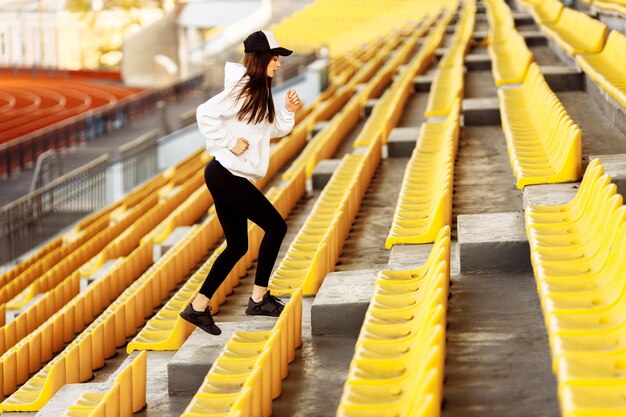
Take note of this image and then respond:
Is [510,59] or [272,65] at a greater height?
[272,65]

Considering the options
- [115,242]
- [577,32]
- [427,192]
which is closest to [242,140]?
[427,192]

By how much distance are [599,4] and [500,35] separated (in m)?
3.37

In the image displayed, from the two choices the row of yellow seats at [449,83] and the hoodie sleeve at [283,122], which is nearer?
the hoodie sleeve at [283,122]

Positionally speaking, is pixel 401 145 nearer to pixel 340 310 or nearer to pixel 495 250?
pixel 495 250

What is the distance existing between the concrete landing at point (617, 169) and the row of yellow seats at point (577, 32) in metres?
3.12

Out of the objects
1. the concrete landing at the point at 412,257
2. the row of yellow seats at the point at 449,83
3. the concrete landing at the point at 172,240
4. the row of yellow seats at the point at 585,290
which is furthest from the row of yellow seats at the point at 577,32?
the row of yellow seats at the point at 585,290

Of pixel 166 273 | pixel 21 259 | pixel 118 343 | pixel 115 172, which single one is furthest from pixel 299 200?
pixel 115 172

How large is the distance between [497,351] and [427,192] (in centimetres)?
197

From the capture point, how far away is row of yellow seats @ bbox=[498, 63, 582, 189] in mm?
3842

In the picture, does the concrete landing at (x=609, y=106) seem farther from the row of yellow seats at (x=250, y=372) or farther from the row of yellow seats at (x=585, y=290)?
the row of yellow seats at (x=250, y=372)

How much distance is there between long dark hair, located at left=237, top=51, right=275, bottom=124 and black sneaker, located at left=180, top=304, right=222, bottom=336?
683 millimetres

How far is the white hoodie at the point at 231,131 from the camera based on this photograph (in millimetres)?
3332

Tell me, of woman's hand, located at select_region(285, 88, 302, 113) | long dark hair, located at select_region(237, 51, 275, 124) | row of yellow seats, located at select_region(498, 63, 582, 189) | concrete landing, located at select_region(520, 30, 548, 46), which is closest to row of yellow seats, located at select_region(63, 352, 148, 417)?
long dark hair, located at select_region(237, 51, 275, 124)

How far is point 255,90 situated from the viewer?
11.0 ft
